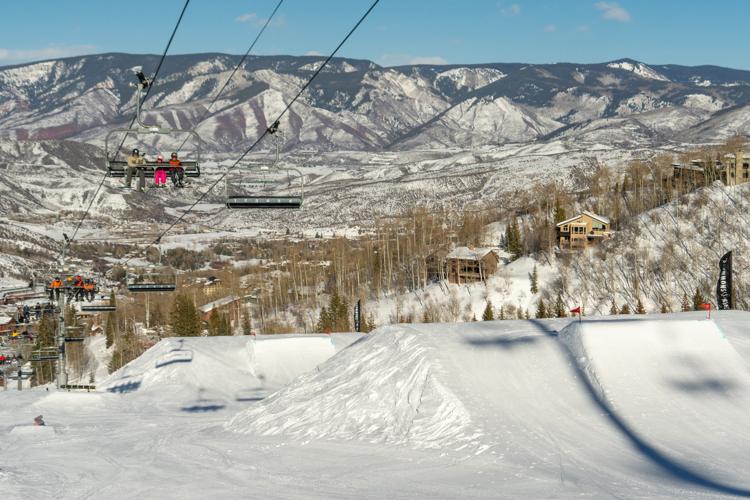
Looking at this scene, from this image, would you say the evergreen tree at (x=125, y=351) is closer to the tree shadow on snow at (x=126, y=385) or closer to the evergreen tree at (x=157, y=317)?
the evergreen tree at (x=157, y=317)

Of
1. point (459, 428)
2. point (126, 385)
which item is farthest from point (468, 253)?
point (459, 428)

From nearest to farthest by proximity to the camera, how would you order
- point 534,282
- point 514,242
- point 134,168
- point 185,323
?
point 134,168 < point 185,323 < point 534,282 < point 514,242

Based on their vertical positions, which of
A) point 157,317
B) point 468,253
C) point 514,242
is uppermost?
point 514,242

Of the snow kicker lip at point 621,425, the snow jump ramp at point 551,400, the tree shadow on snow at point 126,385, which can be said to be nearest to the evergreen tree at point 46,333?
the tree shadow on snow at point 126,385

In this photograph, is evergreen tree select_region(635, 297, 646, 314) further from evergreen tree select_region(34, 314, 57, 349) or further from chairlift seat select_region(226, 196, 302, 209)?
chairlift seat select_region(226, 196, 302, 209)

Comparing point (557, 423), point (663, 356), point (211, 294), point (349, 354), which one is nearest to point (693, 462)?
point (557, 423)

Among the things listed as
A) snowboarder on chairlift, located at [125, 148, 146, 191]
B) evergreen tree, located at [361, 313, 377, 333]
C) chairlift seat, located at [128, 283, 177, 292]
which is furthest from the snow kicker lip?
evergreen tree, located at [361, 313, 377, 333]

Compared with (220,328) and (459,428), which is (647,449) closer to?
(459,428)
